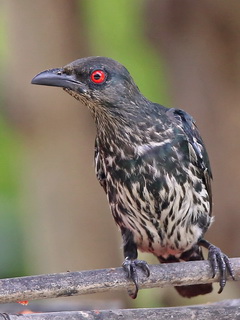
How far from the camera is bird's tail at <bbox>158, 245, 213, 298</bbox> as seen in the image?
5.07 metres

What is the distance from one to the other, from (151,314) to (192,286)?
62.4 inches

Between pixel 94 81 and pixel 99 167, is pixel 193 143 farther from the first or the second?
pixel 94 81

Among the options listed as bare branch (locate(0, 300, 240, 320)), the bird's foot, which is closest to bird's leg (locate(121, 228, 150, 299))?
the bird's foot

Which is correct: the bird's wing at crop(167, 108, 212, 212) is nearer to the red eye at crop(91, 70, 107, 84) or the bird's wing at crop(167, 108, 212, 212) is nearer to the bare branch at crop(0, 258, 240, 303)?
the red eye at crop(91, 70, 107, 84)

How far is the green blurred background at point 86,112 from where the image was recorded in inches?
284

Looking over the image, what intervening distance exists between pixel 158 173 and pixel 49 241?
3.10m

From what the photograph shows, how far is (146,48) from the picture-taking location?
844cm

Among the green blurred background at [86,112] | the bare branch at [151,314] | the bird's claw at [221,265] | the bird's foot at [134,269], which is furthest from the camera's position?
the green blurred background at [86,112]

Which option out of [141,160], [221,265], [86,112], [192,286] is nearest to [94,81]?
[141,160]

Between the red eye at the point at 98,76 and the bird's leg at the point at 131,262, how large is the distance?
98 cm

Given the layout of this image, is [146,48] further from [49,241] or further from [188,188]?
[188,188]

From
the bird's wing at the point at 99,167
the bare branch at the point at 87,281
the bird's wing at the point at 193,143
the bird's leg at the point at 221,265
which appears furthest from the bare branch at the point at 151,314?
the bird's wing at the point at 99,167

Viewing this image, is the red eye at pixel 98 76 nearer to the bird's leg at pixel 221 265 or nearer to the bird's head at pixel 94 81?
the bird's head at pixel 94 81

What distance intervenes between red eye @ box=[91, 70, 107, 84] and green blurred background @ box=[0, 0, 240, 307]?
278 cm
